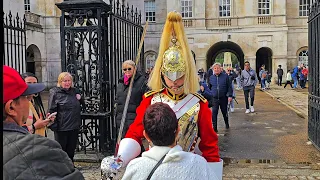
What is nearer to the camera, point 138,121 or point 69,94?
point 138,121

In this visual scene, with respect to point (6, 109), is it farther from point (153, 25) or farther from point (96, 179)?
point (153, 25)

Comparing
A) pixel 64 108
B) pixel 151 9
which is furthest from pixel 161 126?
pixel 151 9

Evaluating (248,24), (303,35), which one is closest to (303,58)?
(303,35)

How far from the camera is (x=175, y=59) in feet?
11.6

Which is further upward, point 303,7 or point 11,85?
point 303,7

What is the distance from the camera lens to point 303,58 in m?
33.1

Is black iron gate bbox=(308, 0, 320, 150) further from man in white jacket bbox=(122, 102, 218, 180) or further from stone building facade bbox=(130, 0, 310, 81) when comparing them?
stone building facade bbox=(130, 0, 310, 81)

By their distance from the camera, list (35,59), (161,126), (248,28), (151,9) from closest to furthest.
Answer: (161,126)
(35,59)
(248,28)
(151,9)

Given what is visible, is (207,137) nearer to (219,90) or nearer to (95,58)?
(95,58)

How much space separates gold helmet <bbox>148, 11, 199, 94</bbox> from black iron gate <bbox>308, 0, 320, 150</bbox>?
16.0 ft

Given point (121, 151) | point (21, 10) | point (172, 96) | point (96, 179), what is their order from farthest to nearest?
1. point (21, 10)
2. point (96, 179)
3. point (172, 96)
4. point (121, 151)

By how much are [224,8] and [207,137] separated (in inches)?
1202

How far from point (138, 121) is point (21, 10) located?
44.1 ft

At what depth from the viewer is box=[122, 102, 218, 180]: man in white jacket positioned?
2199mm
